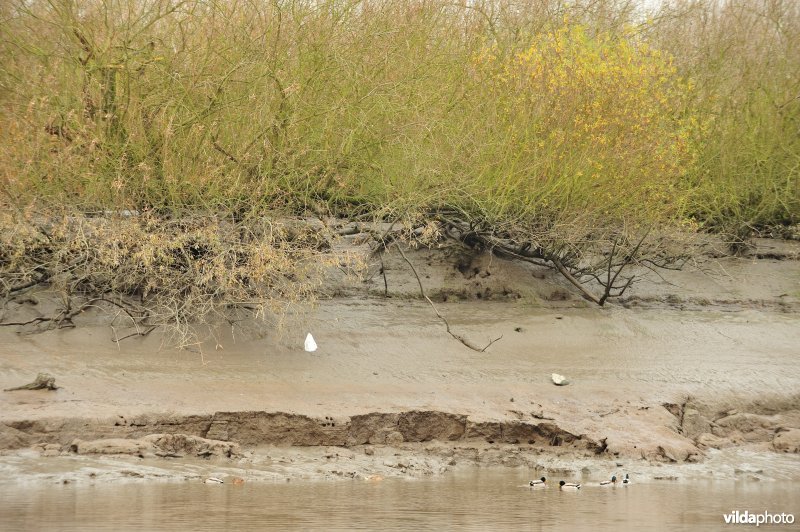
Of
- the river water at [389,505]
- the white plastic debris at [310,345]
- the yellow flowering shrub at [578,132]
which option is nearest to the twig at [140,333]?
the white plastic debris at [310,345]

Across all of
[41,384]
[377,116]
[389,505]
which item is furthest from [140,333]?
[389,505]

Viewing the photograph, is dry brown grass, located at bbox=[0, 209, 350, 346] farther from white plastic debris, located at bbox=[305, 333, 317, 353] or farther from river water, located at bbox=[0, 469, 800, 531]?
river water, located at bbox=[0, 469, 800, 531]

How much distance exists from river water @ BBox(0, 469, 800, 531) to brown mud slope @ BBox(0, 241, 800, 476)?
60cm

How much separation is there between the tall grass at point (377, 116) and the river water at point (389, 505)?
272 centimetres

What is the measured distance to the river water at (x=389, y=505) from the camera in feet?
20.1

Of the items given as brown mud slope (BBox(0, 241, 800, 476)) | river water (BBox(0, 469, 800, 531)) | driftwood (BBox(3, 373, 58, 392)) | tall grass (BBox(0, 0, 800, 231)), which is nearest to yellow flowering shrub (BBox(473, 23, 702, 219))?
tall grass (BBox(0, 0, 800, 231))

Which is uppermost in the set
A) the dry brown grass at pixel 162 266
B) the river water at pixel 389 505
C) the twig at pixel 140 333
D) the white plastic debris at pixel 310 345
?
the dry brown grass at pixel 162 266

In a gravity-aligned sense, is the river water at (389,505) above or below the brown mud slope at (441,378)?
below

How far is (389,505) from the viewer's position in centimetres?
671

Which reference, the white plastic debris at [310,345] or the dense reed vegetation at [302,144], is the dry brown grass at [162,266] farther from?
the white plastic debris at [310,345]

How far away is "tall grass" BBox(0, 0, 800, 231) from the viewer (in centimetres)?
902

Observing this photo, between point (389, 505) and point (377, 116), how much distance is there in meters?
4.02

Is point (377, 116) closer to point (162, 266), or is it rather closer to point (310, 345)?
point (310, 345)

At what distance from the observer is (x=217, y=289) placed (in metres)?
9.02
